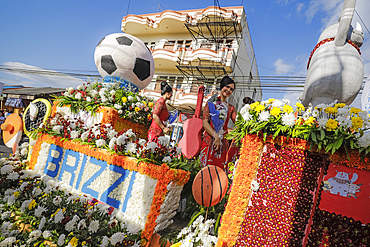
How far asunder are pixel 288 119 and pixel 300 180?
0.67 m

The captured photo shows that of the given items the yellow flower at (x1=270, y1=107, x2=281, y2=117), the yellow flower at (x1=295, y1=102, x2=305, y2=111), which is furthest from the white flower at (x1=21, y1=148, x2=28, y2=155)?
the yellow flower at (x1=295, y1=102, x2=305, y2=111)

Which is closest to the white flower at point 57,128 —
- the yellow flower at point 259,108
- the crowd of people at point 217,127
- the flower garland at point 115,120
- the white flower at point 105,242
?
the flower garland at point 115,120

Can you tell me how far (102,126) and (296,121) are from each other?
296 cm

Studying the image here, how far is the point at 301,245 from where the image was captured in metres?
2.30

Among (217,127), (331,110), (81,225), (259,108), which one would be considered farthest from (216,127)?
(81,225)

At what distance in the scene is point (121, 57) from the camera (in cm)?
499

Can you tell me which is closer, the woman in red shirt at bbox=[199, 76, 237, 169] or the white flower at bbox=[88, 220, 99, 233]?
the white flower at bbox=[88, 220, 99, 233]

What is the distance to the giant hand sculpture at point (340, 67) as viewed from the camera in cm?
313

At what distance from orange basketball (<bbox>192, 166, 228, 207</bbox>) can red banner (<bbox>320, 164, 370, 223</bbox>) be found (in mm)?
1041

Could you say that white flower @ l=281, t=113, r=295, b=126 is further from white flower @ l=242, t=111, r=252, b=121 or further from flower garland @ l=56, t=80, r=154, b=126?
flower garland @ l=56, t=80, r=154, b=126

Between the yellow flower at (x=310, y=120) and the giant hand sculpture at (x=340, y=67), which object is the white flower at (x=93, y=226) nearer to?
the yellow flower at (x=310, y=120)

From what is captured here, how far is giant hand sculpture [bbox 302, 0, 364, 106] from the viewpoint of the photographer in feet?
10.3

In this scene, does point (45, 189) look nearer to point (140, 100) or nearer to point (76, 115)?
point (76, 115)

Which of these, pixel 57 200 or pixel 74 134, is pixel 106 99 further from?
pixel 57 200
